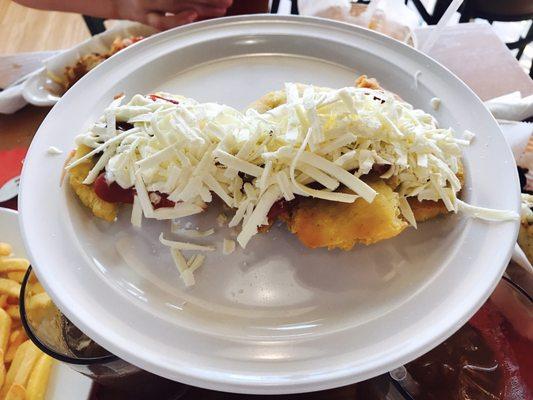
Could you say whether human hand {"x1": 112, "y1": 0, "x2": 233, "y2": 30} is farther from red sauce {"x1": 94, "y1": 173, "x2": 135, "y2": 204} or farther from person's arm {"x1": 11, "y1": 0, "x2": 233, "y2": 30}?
red sauce {"x1": 94, "y1": 173, "x2": 135, "y2": 204}

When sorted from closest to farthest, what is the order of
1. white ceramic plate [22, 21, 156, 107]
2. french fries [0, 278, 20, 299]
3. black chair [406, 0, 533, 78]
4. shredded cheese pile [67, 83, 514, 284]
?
shredded cheese pile [67, 83, 514, 284], french fries [0, 278, 20, 299], white ceramic plate [22, 21, 156, 107], black chair [406, 0, 533, 78]

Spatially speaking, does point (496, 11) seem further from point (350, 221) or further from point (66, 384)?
point (66, 384)

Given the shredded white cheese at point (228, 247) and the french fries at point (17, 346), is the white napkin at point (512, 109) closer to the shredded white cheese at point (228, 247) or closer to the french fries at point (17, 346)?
the shredded white cheese at point (228, 247)

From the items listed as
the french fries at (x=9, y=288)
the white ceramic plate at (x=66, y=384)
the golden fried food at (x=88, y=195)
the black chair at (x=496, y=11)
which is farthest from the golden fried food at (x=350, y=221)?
the black chair at (x=496, y=11)

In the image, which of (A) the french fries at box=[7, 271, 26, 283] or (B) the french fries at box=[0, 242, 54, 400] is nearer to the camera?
(B) the french fries at box=[0, 242, 54, 400]

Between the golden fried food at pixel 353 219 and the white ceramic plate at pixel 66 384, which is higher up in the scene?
the golden fried food at pixel 353 219

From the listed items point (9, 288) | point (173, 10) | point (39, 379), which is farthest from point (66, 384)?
point (173, 10)

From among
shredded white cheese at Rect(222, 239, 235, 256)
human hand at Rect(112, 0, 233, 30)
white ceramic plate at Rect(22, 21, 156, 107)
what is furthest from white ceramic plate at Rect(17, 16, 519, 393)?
human hand at Rect(112, 0, 233, 30)

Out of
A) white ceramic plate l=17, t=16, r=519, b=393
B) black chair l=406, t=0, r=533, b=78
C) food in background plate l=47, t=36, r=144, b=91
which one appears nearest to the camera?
white ceramic plate l=17, t=16, r=519, b=393
